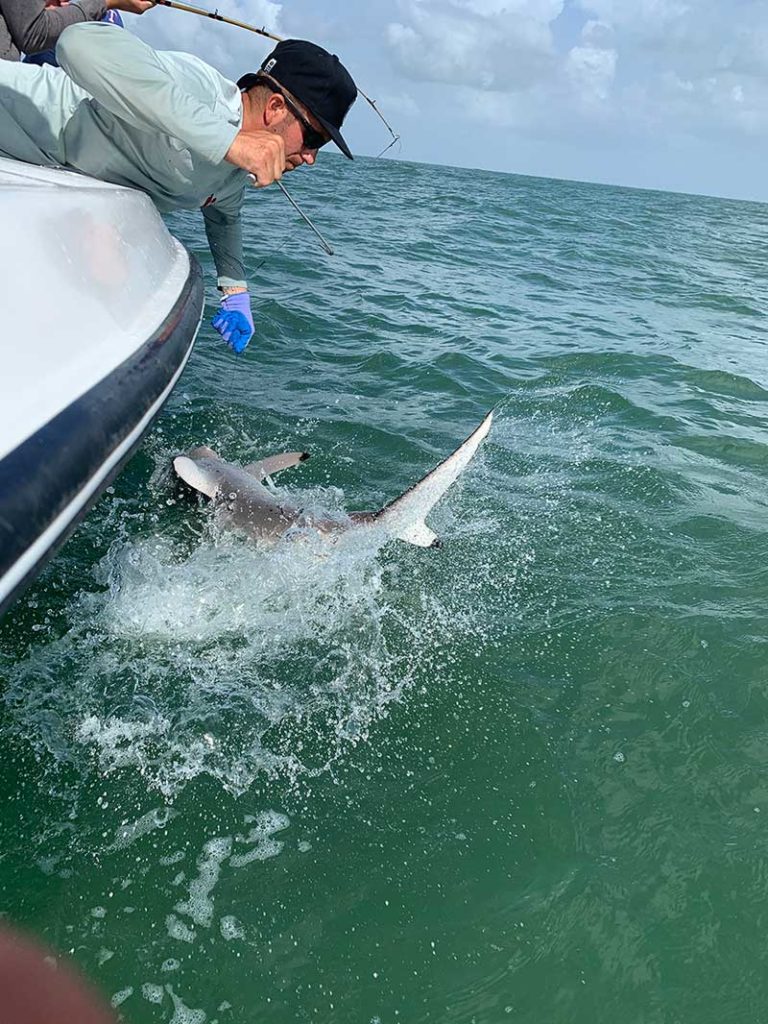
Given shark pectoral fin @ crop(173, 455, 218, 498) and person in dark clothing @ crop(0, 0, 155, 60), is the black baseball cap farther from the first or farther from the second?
person in dark clothing @ crop(0, 0, 155, 60)

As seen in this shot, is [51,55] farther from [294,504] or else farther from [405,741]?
[405,741]

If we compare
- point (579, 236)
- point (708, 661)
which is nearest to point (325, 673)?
point (708, 661)

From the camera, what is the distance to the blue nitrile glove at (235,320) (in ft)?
17.8

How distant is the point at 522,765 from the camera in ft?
10.0

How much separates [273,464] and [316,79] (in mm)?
2383

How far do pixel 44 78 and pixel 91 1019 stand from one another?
3914 mm

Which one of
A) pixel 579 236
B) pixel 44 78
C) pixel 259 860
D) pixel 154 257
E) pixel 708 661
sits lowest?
pixel 579 236

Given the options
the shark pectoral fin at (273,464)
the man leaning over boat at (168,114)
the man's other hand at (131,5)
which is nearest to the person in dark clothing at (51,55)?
the man's other hand at (131,5)

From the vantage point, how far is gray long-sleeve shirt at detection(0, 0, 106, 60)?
477 cm

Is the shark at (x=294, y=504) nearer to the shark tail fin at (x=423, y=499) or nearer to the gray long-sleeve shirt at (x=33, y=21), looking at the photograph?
the shark tail fin at (x=423, y=499)

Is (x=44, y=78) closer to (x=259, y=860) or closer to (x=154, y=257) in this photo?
(x=154, y=257)

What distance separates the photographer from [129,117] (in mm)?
3166

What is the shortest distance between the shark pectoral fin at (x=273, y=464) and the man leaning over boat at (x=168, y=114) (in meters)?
1.59

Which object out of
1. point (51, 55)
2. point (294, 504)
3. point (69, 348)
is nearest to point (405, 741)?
point (294, 504)
